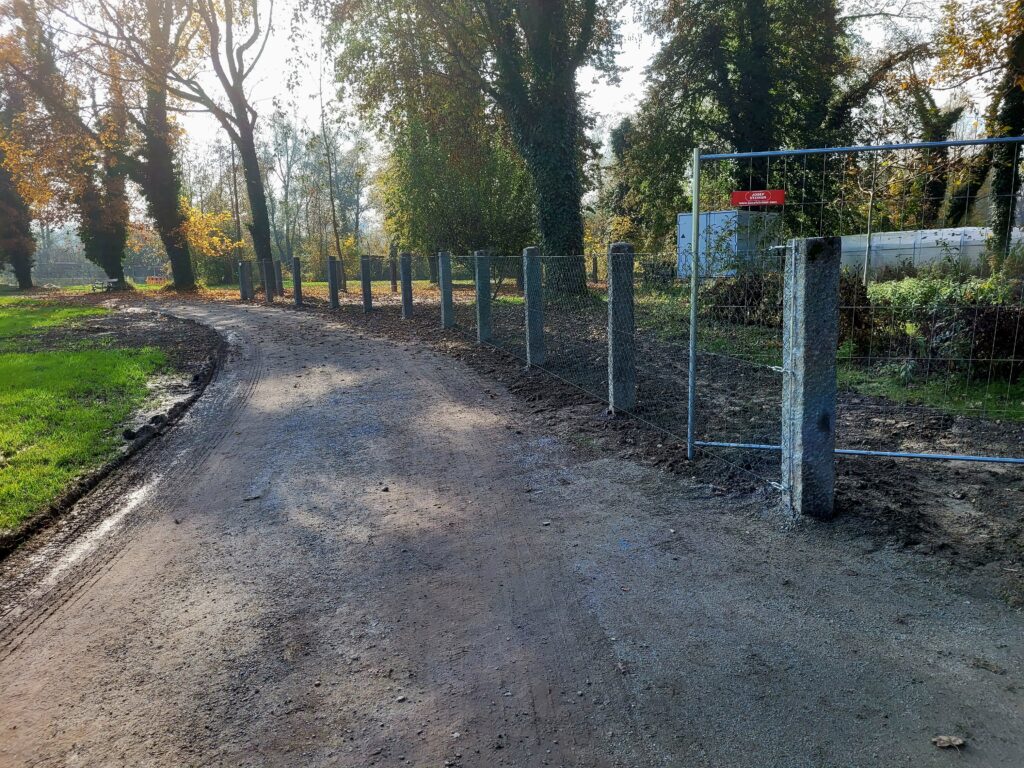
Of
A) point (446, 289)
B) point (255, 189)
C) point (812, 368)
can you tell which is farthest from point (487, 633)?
point (255, 189)

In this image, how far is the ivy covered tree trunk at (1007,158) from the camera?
16.9 feet

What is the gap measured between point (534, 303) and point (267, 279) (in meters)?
18.2

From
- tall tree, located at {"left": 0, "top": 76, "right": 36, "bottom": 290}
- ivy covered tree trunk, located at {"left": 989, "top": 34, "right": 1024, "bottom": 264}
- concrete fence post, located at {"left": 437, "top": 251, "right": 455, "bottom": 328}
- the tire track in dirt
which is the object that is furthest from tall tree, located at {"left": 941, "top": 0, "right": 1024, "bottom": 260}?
tall tree, located at {"left": 0, "top": 76, "right": 36, "bottom": 290}

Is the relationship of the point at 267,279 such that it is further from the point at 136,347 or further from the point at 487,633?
the point at 487,633

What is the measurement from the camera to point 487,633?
11.1ft

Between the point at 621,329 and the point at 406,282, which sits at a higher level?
the point at 406,282

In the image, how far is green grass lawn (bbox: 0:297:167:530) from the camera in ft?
18.0

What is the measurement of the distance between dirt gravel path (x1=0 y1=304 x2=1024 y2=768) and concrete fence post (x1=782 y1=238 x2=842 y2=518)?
0.28 m

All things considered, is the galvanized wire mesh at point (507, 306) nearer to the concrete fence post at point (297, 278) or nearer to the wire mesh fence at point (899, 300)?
the wire mesh fence at point (899, 300)

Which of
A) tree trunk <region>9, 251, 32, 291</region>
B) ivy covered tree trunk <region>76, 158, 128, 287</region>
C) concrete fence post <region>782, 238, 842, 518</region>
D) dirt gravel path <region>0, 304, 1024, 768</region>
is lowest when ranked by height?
dirt gravel path <region>0, 304, 1024, 768</region>

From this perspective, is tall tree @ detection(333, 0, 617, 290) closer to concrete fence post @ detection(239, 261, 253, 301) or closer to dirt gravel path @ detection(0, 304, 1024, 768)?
concrete fence post @ detection(239, 261, 253, 301)

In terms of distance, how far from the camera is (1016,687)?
2830 mm

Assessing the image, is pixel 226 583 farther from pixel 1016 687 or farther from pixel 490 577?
pixel 1016 687

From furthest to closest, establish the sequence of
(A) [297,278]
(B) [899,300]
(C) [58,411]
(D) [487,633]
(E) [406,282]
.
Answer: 1. (A) [297,278]
2. (E) [406,282]
3. (C) [58,411]
4. (B) [899,300]
5. (D) [487,633]
